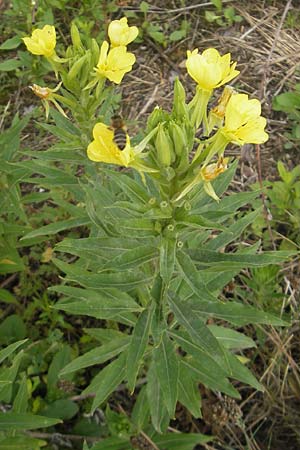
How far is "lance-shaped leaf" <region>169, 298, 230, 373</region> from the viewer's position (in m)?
1.93

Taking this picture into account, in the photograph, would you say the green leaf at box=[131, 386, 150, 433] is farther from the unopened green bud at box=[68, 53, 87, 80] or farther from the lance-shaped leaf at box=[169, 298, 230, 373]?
the unopened green bud at box=[68, 53, 87, 80]

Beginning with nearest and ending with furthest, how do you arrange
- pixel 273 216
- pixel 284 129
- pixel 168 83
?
pixel 273 216
pixel 284 129
pixel 168 83

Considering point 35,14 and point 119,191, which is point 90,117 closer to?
point 119,191

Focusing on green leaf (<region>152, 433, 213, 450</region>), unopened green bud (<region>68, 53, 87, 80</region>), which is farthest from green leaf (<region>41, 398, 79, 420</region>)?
unopened green bud (<region>68, 53, 87, 80</region>)

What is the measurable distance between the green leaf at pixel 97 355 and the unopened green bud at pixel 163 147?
3.58 feet

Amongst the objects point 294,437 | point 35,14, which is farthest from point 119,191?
point 35,14

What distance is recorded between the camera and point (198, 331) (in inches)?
77.6

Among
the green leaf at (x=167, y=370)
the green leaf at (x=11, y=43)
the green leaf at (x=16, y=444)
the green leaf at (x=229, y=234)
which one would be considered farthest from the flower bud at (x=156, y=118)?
the green leaf at (x=11, y=43)

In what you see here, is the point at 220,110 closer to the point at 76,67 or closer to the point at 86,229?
the point at 76,67

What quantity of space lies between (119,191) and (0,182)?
671 mm

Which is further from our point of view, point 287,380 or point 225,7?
point 225,7

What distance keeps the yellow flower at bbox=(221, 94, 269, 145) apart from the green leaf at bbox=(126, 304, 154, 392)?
777 millimetres

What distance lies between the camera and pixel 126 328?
10.5 ft

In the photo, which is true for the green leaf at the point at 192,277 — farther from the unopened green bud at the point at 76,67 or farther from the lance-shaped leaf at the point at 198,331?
the unopened green bud at the point at 76,67
